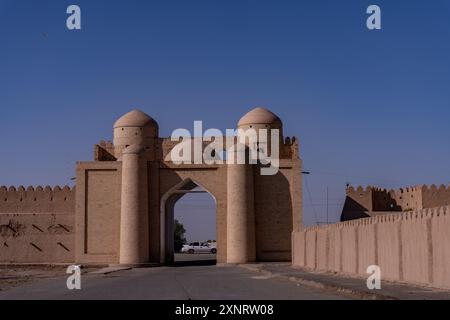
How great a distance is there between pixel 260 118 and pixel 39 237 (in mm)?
13004

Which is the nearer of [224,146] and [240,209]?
[240,209]

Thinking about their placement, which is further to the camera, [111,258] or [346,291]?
[111,258]

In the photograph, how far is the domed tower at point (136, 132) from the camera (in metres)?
37.9

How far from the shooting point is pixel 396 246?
18.5 metres

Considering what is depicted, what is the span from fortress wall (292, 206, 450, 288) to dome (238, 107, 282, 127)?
11606mm

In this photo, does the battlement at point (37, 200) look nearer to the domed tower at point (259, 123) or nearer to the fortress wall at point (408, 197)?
the domed tower at point (259, 123)

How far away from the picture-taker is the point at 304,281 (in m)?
19.6

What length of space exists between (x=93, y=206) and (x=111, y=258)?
2781 mm

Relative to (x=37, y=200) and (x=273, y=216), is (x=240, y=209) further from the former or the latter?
(x=37, y=200)

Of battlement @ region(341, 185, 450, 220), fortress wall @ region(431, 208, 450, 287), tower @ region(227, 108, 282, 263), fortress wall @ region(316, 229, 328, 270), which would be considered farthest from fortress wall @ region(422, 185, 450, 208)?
fortress wall @ region(431, 208, 450, 287)

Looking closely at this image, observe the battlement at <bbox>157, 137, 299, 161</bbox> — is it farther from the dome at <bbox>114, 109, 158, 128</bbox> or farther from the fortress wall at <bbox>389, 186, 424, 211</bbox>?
the fortress wall at <bbox>389, 186, 424, 211</bbox>

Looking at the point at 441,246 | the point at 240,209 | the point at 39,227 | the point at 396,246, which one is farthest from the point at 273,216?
the point at 441,246

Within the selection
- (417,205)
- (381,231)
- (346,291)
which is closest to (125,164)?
(417,205)
